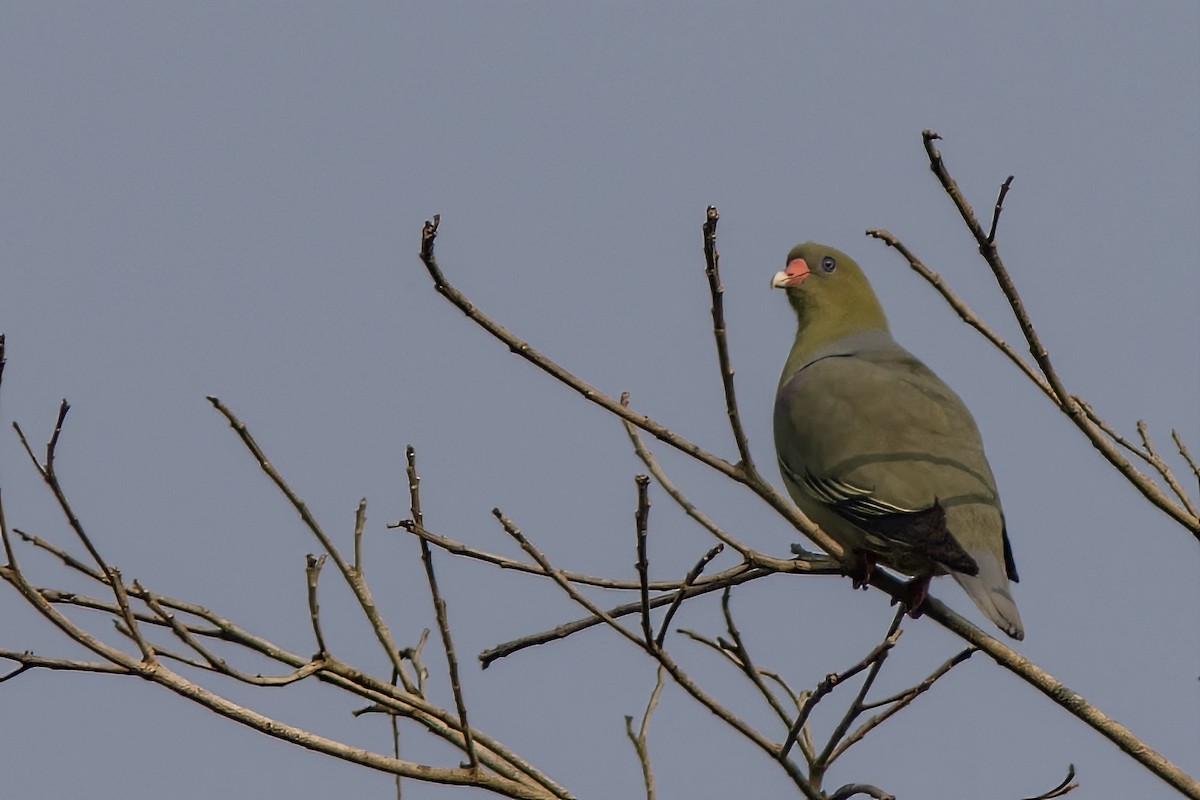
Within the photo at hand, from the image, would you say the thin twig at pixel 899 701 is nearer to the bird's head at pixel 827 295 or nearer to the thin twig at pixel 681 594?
the thin twig at pixel 681 594

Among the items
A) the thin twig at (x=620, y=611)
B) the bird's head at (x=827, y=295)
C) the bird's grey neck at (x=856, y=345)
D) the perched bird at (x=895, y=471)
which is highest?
the bird's head at (x=827, y=295)

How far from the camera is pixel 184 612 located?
3227mm

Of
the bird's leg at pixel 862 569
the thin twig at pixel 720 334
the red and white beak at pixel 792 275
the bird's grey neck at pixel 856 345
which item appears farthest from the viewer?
→ the red and white beak at pixel 792 275

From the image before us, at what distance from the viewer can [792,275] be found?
6188 millimetres

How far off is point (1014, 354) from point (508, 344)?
111cm

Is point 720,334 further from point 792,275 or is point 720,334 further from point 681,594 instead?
point 792,275

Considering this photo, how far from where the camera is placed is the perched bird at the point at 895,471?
13.7ft

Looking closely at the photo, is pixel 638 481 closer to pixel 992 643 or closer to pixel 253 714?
pixel 253 714

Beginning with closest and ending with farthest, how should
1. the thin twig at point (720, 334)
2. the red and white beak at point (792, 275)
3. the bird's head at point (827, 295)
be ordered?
1. the thin twig at point (720, 334)
2. the bird's head at point (827, 295)
3. the red and white beak at point (792, 275)

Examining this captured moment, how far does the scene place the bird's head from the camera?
599cm

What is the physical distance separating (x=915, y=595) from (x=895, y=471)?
0.67m

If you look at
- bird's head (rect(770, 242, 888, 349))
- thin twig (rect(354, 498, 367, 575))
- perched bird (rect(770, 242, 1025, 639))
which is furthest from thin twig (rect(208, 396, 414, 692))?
bird's head (rect(770, 242, 888, 349))

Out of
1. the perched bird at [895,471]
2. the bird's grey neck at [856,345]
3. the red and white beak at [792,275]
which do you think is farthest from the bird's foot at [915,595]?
the red and white beak at [792,275]

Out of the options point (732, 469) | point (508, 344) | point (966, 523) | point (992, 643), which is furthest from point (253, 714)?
point (966, 523)
